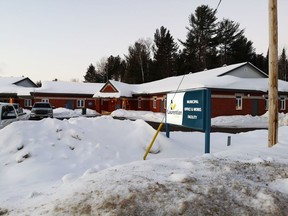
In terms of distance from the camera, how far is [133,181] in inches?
160

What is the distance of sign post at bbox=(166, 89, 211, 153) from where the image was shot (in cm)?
926

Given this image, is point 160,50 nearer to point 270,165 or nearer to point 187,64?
point 187,64

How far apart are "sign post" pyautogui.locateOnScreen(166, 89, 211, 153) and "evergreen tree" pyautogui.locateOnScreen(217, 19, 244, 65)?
54.1m

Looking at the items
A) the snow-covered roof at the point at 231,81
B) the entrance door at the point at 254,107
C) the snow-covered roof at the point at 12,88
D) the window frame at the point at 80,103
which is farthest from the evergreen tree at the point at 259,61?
the snow-covered roof at the point at 12,88

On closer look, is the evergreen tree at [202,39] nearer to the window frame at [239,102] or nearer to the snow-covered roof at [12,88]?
the window frame at [239,102]

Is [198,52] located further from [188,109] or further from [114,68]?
[188,109]

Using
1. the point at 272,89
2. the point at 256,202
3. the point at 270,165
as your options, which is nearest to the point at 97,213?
the point at 256,202

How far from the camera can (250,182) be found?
4.32 m

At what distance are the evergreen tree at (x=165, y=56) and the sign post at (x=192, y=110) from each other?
181 feet

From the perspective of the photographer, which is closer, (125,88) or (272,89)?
(272,89)

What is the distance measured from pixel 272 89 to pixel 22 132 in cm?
813

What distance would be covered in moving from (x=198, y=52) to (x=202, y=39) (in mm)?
2925

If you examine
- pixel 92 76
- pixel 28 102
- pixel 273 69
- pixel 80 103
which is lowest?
pixel 80 103

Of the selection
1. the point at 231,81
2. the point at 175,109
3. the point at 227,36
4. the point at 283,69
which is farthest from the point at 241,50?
the point at 175,109
